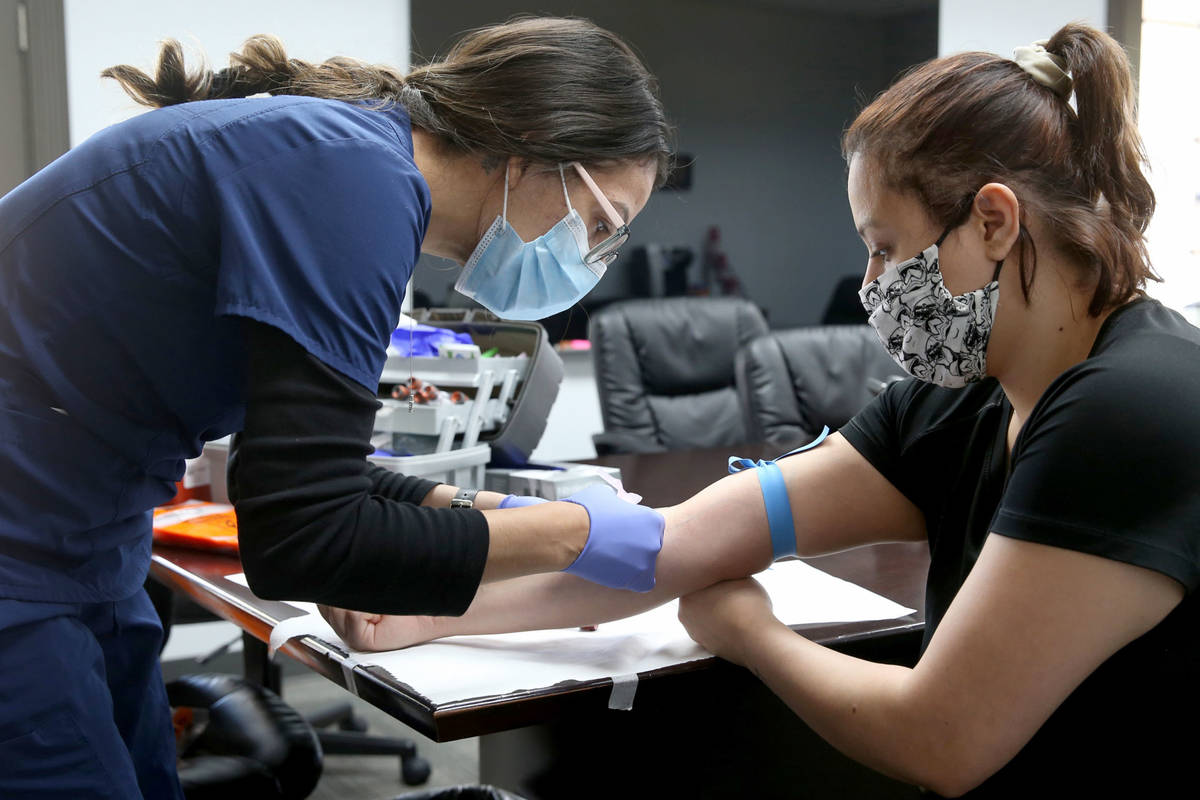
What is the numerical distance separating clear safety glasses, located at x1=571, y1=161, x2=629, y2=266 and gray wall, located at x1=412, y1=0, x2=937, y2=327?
2.74m

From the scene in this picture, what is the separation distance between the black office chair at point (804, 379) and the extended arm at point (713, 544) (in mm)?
1695

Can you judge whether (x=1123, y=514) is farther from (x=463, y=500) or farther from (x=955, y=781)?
(x=463, y=500)

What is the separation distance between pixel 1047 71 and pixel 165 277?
87 centimetres

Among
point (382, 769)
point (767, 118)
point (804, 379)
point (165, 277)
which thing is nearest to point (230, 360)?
point (165, 277)

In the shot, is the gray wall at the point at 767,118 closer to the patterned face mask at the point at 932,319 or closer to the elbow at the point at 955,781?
the patterned face mask at the point at 932,319

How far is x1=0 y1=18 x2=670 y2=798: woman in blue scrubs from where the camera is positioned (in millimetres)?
867

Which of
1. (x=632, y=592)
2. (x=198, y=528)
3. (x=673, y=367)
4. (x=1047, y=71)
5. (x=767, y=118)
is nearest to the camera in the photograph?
(x=1047, y=71)

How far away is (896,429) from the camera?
4.21 feet

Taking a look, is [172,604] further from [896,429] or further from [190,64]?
[896,429]

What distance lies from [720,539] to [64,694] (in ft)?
2.31

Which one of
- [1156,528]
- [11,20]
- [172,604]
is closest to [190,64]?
[1156,528]

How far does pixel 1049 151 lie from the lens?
1008 mm

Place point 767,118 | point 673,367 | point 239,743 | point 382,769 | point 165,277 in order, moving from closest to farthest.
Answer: point 165,277
point 239,743
point 382,769
point 673,367
point 767,118

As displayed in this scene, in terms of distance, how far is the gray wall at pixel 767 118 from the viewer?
4156mm
